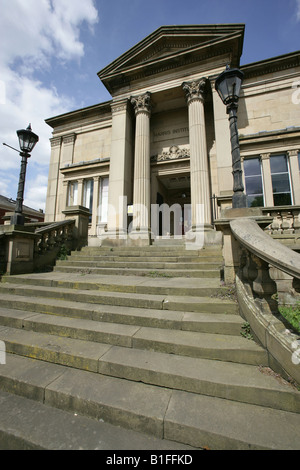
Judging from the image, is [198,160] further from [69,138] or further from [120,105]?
[69,138]

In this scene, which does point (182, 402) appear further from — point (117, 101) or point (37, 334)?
point (117, 101)

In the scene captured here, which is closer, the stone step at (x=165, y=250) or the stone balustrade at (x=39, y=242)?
the stone balustrade at (x=39, y=242)

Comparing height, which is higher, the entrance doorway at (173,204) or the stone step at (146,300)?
the entrance doorway at (173,204)

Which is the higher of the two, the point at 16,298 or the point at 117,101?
the point at 117,101

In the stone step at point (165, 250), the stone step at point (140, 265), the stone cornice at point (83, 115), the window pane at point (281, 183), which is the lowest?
the stone step at point (140, 265)

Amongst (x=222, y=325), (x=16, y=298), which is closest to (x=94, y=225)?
(x=16, y=298)

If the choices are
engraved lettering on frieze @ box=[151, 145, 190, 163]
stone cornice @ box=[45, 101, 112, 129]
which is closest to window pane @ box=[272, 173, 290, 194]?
engraved lettering on frieze @ box=[151, 145, 190, 163]

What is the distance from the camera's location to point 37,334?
3.11 m

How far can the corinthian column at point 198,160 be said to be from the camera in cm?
914

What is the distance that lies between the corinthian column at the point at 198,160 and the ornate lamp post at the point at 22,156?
6.50 m

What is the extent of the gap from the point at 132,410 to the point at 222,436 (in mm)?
764

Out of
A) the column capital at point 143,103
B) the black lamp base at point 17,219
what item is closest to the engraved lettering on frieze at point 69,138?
the column capital at point 143,103

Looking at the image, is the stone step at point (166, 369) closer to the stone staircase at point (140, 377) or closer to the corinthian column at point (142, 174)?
the stone staircase at point (140, 377)

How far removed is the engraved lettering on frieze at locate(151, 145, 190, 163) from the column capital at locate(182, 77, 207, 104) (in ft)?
7.85
